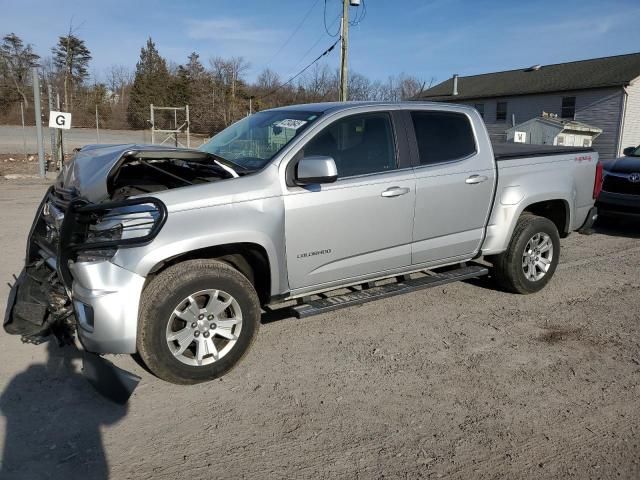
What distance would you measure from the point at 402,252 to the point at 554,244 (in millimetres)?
2050

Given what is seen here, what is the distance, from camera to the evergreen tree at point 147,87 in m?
46.9

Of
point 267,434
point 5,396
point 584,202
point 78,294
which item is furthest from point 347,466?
point 584,202

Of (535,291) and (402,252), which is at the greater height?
(402,252)

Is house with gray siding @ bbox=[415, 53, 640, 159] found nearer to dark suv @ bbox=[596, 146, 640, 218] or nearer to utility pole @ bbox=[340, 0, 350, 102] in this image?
utility pole @ bbox=[340, 0, 350, 102]

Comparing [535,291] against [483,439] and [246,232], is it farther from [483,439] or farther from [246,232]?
[246,232]

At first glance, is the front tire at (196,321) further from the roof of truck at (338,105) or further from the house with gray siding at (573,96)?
Result: the house with gray siding at (573,96)

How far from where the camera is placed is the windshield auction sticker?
4.24 meters

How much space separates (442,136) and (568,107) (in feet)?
103

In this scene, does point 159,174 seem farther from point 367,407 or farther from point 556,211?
point 556,211

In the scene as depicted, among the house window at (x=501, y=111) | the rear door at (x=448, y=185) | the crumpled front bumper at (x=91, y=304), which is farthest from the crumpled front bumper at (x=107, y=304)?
the house window at (x=501, y=111)

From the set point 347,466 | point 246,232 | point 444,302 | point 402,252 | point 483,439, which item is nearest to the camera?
point 347,466

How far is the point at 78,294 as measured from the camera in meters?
3.29

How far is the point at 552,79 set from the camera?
110 feet

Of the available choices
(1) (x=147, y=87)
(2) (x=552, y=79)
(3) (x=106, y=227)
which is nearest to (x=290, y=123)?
(3) (x=106, y=227)
